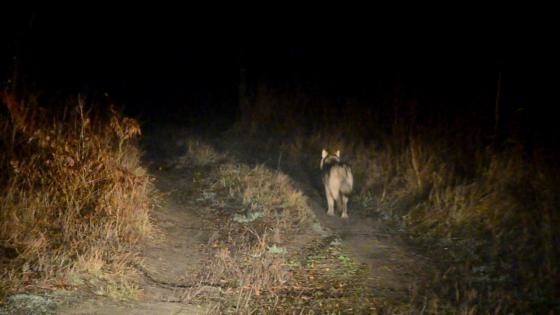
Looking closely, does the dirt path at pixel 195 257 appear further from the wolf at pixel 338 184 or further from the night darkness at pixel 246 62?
the night darkness at pixel 246 62

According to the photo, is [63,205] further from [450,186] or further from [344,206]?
[450,186]

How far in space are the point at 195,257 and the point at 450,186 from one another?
4.11 meters

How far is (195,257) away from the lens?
7.08 m

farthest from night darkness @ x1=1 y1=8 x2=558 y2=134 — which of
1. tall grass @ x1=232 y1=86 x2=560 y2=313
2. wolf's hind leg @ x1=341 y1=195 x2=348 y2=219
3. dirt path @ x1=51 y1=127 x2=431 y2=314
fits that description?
wolf's hind leg @ x1=341 y1=195 x2=348 y2=219

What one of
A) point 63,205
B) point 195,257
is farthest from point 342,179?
point 63,205

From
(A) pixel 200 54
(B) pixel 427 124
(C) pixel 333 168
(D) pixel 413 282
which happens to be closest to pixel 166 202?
(C) pixel 333 168

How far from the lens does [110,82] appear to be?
2161 centimetres

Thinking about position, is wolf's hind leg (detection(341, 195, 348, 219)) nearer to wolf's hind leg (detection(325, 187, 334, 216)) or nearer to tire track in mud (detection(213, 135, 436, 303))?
tire track in mud (detection(213, 135, 436, 303))

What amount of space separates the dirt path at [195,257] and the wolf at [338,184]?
7.7 inches

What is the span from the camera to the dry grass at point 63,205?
5945 millimetres

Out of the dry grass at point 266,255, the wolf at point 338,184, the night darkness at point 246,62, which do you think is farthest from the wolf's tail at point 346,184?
the night darkness at point 246,62

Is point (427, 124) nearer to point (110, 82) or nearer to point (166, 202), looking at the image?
point (166, 202)

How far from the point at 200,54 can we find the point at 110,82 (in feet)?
12.7

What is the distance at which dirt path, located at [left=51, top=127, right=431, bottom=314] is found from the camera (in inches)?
220
